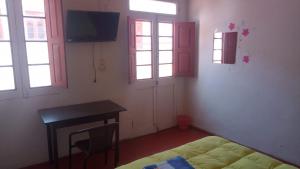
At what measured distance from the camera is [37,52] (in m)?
2.88

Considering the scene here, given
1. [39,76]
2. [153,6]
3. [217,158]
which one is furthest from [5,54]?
[217,158]

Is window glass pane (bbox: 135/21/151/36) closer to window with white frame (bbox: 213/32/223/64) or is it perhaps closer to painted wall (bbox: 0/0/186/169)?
painted wall (bbox: 0/0/186/169)

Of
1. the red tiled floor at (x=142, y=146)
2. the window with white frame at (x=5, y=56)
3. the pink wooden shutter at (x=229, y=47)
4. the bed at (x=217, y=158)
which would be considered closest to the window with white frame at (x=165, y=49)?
the pink wooden shutter at (x=229, y=47)

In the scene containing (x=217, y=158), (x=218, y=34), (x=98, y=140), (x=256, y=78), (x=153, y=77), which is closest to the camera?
(x=217, y=158)

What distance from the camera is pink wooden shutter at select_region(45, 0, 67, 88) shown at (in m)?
2.77

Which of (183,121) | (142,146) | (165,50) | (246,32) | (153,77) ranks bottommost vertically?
(142,146)

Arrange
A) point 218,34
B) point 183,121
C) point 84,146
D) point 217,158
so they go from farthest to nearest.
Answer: point 183,121 < point 218,34 < point 84,146 < point 217,158

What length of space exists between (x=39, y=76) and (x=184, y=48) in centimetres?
241

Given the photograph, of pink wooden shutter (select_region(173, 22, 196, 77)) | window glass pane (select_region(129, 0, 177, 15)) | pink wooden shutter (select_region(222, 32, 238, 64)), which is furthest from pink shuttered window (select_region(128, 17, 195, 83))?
pink wooden shutter (select_region(222, 32, 238, 64))

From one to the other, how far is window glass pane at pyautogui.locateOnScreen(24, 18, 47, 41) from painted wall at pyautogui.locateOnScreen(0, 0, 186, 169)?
356 mm

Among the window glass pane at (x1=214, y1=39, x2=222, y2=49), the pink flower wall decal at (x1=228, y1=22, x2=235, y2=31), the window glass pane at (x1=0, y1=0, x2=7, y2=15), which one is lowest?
the window glass pane at (x1=214, y1=39, x2=222, y2=49)

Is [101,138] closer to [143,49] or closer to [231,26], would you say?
[143,49]

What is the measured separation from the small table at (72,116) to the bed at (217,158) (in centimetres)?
93

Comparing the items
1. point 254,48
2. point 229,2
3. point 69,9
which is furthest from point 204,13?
point 69,9
